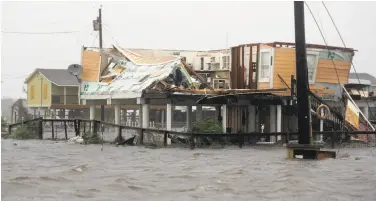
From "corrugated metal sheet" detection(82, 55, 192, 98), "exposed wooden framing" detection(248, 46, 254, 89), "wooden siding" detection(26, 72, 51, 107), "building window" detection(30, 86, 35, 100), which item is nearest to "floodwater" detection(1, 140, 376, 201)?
"corrugated metal sheet" detection(82, 55, 192, 98)

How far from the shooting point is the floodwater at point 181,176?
452 inches

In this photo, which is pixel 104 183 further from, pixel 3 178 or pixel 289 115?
pixel 289 115

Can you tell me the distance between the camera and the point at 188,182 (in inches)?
526

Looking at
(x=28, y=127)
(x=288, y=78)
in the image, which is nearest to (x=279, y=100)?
(x=288, y=78)

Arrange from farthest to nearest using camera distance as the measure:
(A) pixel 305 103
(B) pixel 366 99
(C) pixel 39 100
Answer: (C) pixel 39 100, (B) pixel 366 99, (A) pixel 305 103

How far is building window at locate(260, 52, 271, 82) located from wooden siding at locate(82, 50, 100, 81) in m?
10.5

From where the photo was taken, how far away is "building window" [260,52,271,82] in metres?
28.5

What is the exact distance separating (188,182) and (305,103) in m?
7.02

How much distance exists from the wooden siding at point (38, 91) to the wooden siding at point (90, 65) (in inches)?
756

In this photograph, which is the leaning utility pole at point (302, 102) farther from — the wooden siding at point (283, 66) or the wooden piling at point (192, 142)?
the wooden siding at point (283, 66)

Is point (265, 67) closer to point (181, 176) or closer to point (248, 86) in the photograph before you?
point (248, 86)

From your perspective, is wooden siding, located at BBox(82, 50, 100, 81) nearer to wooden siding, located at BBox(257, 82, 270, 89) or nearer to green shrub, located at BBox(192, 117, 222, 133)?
green shrub, located at BBox(192, 117, 222, 133)

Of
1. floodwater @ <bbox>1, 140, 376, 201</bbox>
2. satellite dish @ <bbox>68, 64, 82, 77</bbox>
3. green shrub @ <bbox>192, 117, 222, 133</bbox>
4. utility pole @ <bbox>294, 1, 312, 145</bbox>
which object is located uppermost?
satellite dish @ <bbox>68, 64, 82, 77</bbox>

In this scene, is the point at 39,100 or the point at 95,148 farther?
the point at 39,100
